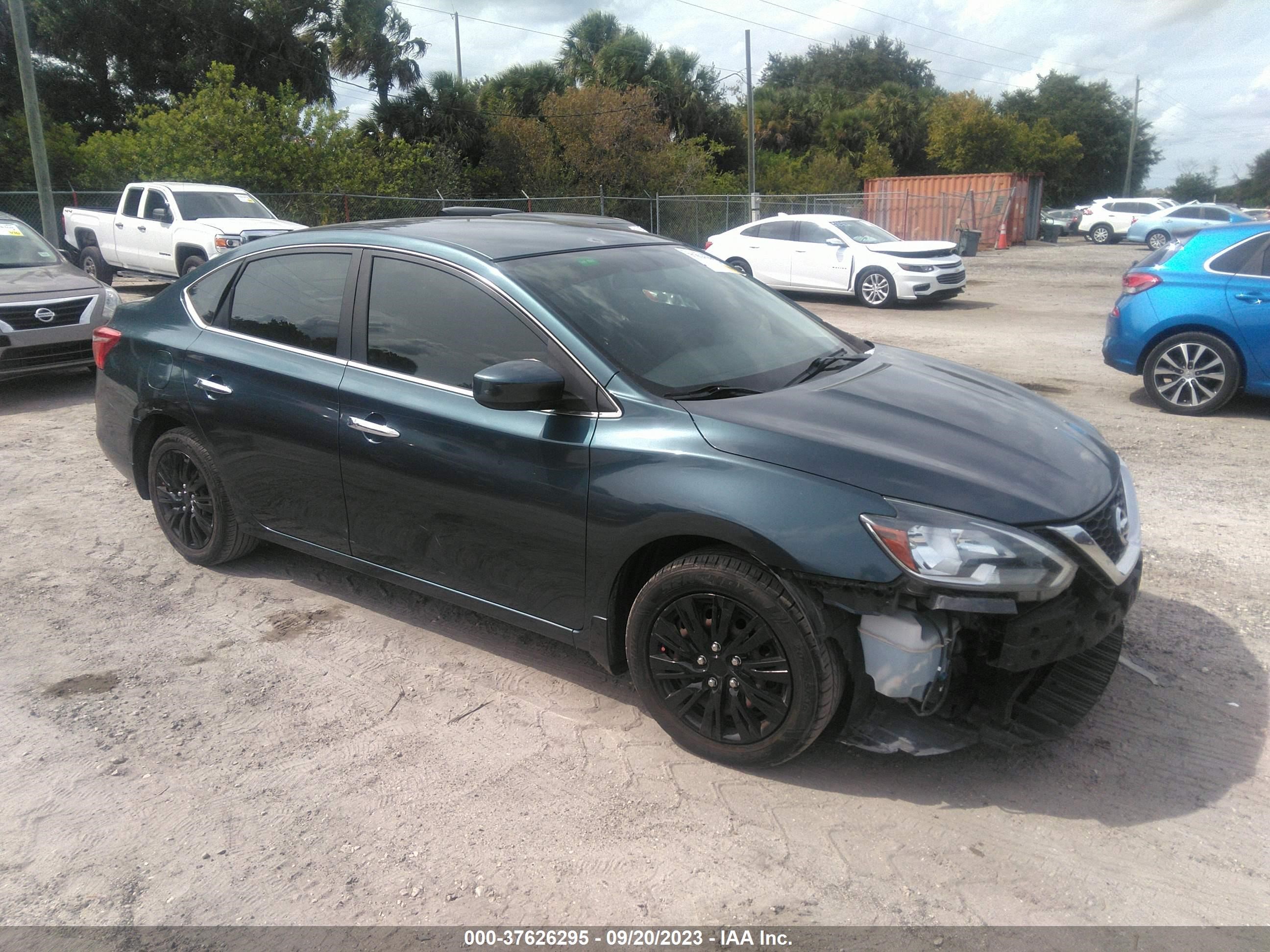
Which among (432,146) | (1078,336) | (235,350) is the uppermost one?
(432,146)

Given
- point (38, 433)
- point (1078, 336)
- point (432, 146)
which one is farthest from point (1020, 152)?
point (38, 433)

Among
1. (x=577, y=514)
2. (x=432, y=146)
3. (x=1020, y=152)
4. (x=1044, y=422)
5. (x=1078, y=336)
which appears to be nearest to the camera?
(x=577, y=514)

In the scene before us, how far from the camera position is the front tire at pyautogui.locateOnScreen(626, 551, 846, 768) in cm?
299

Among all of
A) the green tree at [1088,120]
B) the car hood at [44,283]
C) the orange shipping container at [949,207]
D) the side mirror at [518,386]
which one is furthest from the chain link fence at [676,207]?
the green tree at [1088,120]

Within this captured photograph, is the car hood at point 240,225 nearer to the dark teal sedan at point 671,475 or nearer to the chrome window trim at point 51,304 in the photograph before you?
the chrome window trim at point 51,304

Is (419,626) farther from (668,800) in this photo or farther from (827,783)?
(827,783)

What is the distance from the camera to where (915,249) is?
1641cm

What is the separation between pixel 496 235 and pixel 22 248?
8.18m

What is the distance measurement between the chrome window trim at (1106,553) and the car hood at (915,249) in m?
13.7

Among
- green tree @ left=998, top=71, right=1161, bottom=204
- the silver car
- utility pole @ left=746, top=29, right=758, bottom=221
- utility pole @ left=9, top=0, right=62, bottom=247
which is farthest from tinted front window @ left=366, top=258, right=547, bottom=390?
green tree @ left=998, top=71, right=1161, bottom=204

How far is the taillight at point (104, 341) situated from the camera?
16.7ft

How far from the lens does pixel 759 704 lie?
123 inches

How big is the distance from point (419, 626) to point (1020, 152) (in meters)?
55.7

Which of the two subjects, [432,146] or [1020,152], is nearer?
[432,146]
